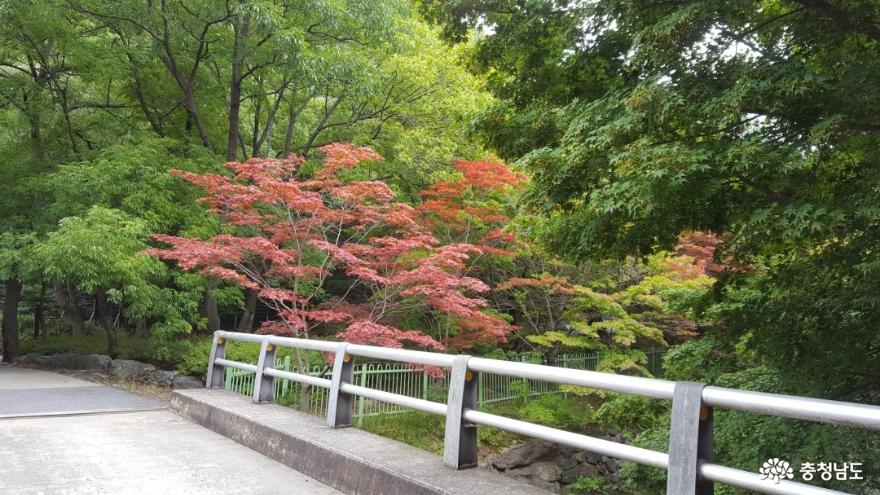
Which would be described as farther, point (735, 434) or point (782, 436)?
point (735, 434)

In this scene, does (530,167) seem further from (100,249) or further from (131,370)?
(131,370)

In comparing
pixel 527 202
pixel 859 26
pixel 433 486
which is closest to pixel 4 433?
pixel 433 486

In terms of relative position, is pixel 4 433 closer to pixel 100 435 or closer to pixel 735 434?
pixel 100 435

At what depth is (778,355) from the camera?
5707 millimetres

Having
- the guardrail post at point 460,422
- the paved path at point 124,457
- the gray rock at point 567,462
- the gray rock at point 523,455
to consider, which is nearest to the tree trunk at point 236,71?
the paved path at point 124,457

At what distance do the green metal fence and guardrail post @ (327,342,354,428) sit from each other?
4392 mm

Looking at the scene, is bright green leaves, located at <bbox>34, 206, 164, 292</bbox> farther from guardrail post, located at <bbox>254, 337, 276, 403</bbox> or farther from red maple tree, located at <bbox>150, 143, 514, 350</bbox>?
guardrail post, located at <bbox>254, 337, 276, 403</bbox>

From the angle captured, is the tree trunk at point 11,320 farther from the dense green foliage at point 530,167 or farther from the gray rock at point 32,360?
the gray rock at point 32,360

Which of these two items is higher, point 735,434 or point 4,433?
point 735,434

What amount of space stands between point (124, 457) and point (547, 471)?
1048cm

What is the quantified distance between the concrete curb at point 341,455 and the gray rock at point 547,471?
8.69 meters

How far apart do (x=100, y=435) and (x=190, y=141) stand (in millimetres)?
10521

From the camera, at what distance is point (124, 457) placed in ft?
16.1

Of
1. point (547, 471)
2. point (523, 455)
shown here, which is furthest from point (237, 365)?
point (547, 471)
